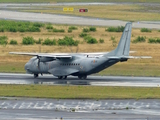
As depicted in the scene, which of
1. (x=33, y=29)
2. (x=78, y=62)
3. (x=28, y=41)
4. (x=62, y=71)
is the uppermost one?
(x=33, y=29)

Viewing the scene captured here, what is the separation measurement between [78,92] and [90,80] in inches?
334

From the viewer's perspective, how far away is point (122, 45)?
141 feet

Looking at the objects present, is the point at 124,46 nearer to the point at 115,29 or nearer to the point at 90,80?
the point at 90,80

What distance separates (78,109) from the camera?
28938 millimetres

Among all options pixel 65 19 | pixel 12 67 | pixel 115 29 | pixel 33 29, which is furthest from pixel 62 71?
pixel 65 19

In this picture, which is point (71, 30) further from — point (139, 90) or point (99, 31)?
point (139, 90)

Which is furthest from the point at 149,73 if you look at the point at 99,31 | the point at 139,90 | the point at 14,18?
the point at 14,18

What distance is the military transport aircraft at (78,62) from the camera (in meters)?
43.0

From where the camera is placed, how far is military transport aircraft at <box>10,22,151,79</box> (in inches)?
1694

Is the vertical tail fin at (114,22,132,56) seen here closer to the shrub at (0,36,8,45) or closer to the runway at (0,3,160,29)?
the shrub at (0,36,8,45)

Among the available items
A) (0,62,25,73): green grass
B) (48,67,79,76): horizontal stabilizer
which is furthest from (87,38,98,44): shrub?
(48,67,79,76): horizontal stabilizer

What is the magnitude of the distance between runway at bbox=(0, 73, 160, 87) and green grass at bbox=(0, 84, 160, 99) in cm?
254

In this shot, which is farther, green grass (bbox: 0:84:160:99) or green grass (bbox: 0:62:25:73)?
green grass (bbox: 0:62:25:73)

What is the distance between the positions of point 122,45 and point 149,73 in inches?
351
